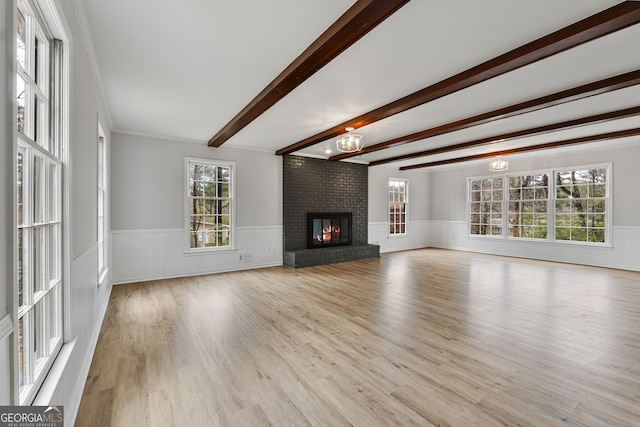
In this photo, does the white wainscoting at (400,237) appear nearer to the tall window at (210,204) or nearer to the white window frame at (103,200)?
the tall window at (210,204)

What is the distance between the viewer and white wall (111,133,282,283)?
4.96 metres

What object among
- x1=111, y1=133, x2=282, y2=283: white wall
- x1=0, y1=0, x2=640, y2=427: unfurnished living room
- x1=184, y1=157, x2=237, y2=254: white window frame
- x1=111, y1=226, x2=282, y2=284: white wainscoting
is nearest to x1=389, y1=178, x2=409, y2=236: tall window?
x1=0, y1=0, x2=640, y2=427: unfurnished living room

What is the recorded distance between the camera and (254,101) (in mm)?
3576

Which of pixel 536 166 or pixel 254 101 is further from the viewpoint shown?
pixel 536 166

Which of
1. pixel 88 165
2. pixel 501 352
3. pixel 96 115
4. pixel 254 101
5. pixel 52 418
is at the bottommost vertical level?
pixel 501 352

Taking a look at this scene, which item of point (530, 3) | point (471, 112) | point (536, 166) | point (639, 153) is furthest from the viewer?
point (536, 166)

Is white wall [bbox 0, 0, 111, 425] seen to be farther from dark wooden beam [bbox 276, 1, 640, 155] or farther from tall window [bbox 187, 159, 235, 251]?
dark wooden beam [bbox 276, 1, 640, 155]

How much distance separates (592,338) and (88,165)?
16.1 ft

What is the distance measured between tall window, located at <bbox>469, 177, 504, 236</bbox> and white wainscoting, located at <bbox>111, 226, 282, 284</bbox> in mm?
6112

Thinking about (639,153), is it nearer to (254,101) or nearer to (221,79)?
(254,101)

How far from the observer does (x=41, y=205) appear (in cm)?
151

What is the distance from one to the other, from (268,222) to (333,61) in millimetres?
4305

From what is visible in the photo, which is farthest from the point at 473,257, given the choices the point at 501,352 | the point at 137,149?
the point at 137,149

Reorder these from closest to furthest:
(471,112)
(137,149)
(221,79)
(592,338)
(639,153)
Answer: (592,338) < (221,79) < (471,112) < (137,149) < (639,153)
